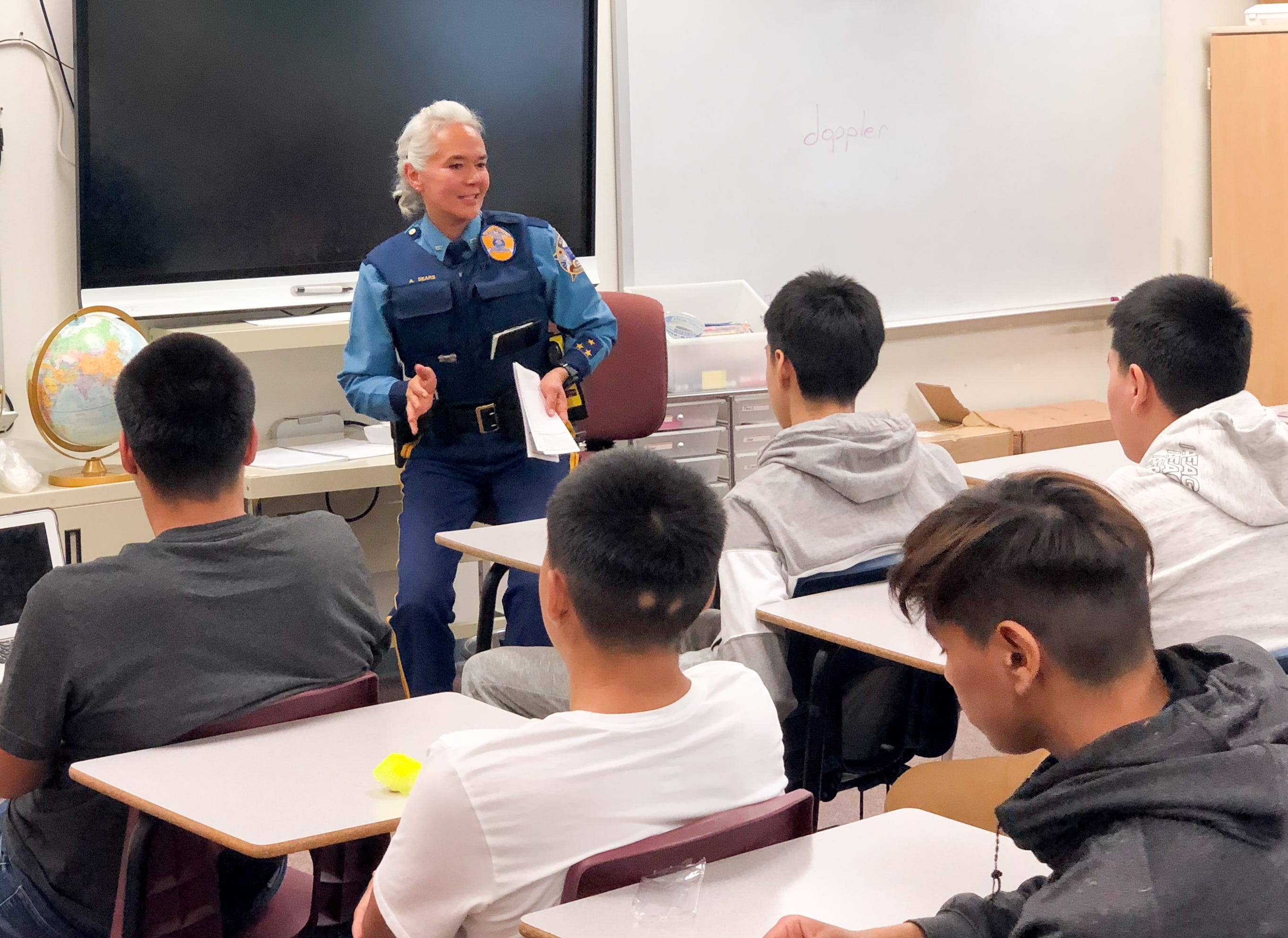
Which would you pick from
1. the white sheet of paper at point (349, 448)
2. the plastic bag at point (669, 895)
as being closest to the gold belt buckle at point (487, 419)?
the white sheet of paper at point (349, 448)

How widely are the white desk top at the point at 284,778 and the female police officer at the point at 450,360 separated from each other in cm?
144

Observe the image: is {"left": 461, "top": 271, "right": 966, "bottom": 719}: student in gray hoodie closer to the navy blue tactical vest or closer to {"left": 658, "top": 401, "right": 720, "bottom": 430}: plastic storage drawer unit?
the navy blue tactical vest

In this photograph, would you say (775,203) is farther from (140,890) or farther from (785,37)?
(140,890)

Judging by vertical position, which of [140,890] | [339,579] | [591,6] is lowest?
[140,890]

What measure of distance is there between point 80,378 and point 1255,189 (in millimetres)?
4887

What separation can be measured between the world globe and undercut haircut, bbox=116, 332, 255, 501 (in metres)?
1.63

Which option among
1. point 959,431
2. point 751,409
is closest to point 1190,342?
point 751,409

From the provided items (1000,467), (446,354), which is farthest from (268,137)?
(1000,467)

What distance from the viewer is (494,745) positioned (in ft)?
4.14

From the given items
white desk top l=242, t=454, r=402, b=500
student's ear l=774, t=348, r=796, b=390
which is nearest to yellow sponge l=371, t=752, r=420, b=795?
student's ear l=774, t=348, r=796, b=390

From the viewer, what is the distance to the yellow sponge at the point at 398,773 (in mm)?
1568

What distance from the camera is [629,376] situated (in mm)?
3979

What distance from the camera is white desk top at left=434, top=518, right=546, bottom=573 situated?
263cm

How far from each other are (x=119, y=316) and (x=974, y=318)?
133 inches
